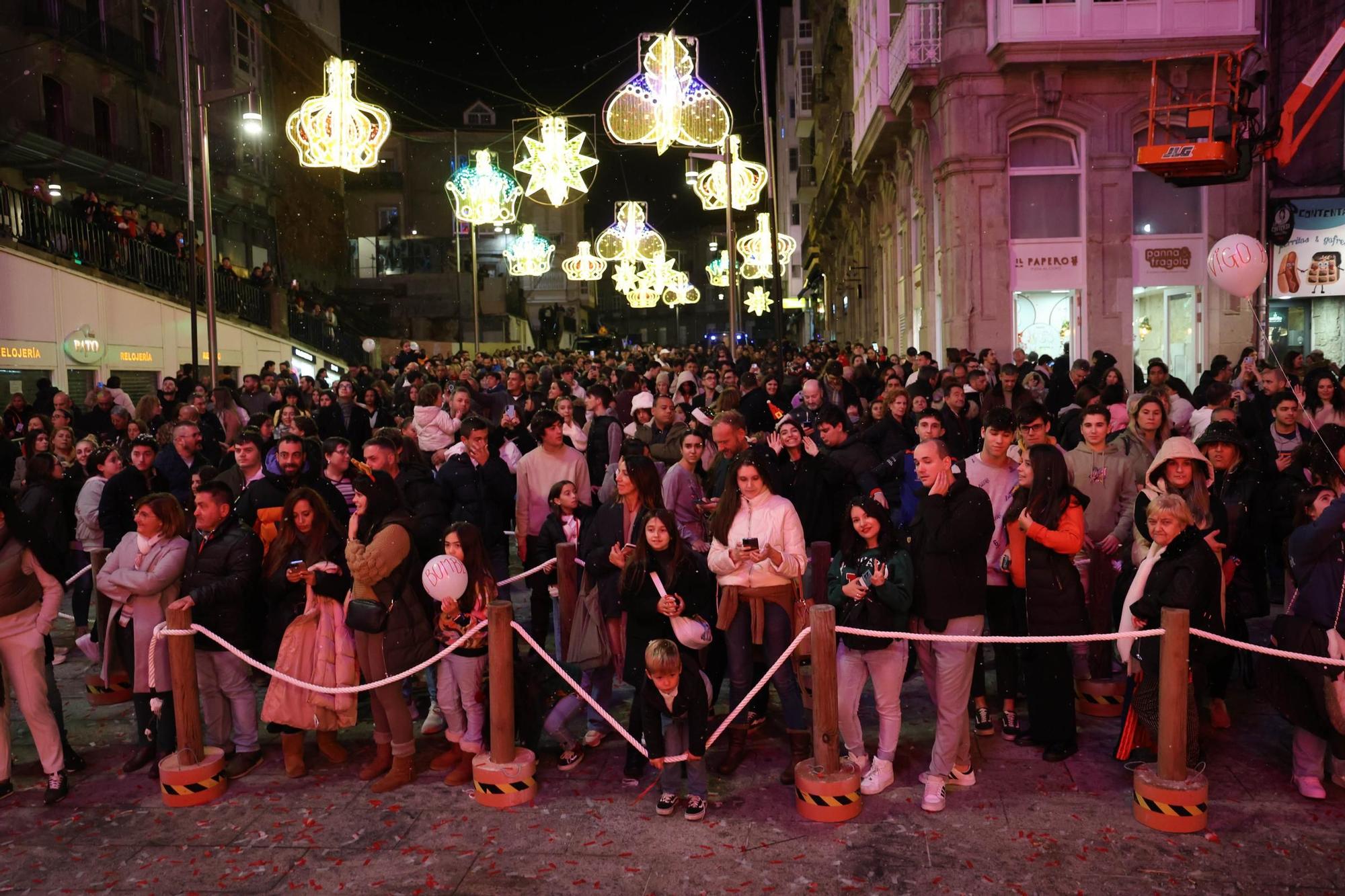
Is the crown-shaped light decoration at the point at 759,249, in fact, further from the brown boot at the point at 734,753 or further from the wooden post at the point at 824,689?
the wooden post at the point at 824,689

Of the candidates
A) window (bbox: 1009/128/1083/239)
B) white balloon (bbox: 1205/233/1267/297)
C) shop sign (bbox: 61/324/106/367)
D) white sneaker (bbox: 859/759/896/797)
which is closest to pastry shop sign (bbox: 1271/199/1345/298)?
window (bbox: 1009/128/1083/239)

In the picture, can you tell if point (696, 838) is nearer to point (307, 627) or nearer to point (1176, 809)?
point (1176, 809)

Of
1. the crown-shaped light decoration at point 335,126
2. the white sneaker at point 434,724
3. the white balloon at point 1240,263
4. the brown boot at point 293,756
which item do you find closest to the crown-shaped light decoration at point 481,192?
the crown-shaped light decoration at point 335,126

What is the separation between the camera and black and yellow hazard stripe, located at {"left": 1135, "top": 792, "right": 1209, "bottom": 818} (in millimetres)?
5598

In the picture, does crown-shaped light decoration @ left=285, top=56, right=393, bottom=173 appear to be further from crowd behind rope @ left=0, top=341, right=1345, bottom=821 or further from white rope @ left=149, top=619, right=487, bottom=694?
white rope @ left=149, top=619, right=487, bottom=694

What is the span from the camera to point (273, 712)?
6719mm

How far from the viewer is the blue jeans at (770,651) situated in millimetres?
6590

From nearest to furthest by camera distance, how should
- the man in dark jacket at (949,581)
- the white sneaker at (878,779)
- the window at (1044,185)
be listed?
the man in dark jacket at (949,581)
the white sneaker at (878,779)
the window at (1044,185)

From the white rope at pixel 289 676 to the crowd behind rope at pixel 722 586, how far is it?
0.06 metres

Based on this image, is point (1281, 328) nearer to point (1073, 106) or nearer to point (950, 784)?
point (1073, 106)

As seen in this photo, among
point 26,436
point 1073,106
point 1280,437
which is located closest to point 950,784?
point 1280,437

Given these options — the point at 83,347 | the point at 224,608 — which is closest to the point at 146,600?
the point at 224,608

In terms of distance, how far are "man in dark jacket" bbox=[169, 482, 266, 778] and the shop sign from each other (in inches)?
633

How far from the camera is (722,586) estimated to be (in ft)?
21.8
